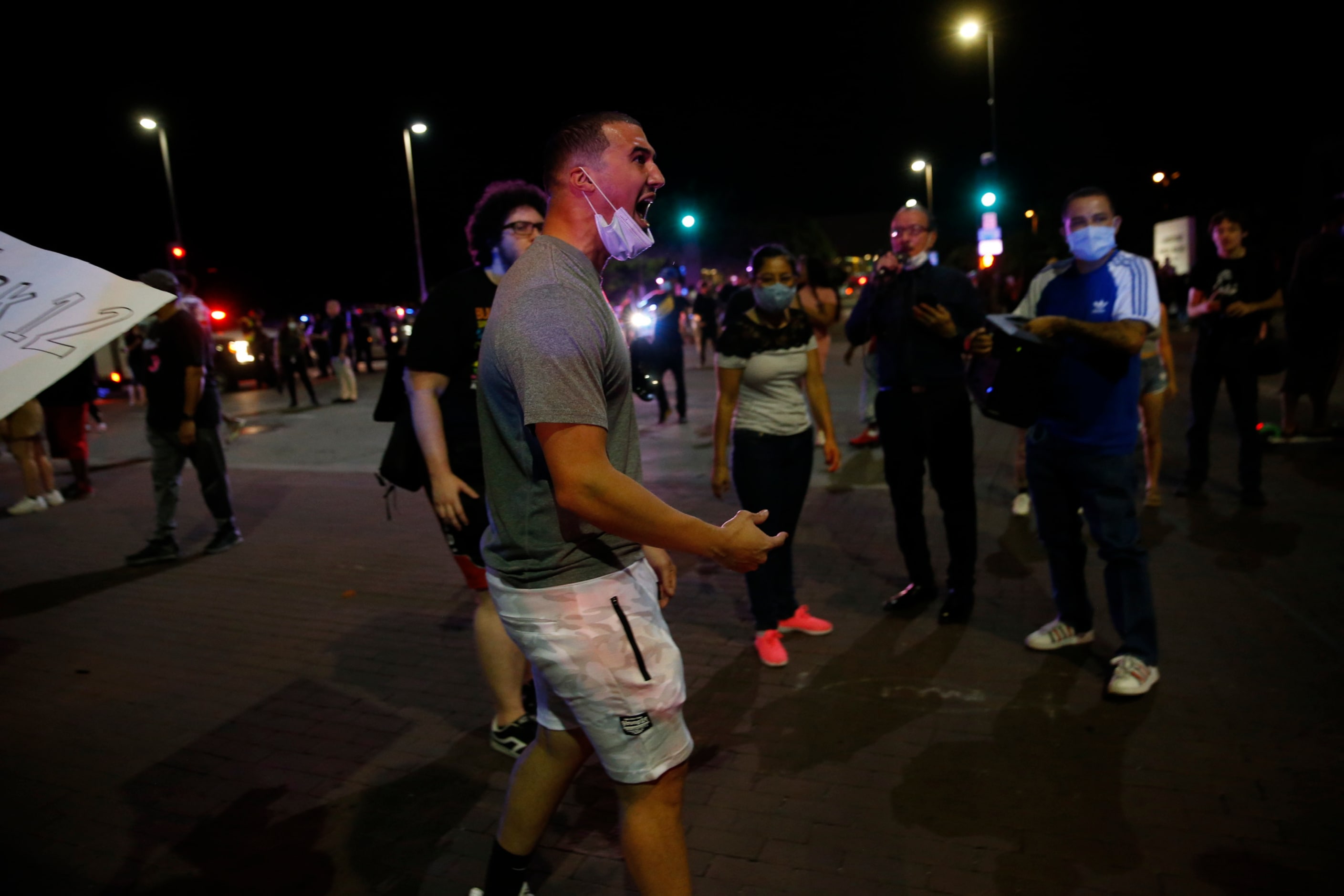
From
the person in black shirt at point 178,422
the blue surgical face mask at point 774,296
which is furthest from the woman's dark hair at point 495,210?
the person in black shirt at point 178,422

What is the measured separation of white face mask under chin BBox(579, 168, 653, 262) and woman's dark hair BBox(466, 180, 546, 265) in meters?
1.49

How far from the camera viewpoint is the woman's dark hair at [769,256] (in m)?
4.34

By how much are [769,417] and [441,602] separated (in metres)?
2.51

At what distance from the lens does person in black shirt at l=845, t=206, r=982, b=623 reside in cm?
453

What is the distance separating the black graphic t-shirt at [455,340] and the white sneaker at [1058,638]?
2860mm

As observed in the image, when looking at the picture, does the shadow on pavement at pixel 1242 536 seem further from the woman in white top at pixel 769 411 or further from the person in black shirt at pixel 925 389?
the woman in white top at pixel 769 411

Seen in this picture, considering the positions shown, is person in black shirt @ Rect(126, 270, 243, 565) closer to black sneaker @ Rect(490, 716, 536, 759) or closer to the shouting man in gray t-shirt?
black sneaker @ Rect(490, 716, 536, 759)

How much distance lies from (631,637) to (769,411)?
236 cm

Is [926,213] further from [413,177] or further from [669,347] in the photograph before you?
[413,177]

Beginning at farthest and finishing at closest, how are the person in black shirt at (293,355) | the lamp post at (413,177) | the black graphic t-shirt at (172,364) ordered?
the lamp post at (413,177), the person in black shirt at (293,355), the black graphic t-shirt at (172,364)

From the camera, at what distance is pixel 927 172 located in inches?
2356

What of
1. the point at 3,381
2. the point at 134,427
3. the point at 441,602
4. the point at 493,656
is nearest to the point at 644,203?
the point at 3,381

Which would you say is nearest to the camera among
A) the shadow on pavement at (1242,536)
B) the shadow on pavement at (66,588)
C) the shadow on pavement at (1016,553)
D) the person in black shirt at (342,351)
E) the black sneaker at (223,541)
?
the shadow on pavement at (1242,536)

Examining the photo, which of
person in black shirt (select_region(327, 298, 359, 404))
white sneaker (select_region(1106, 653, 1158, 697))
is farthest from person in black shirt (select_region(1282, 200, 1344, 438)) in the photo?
person in black shirt (select_region(327, 298, 359, 404))
